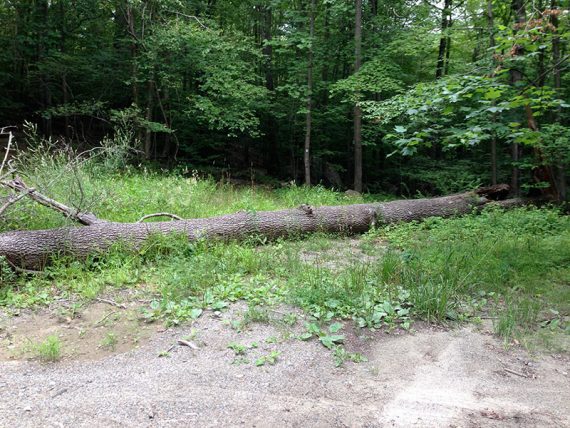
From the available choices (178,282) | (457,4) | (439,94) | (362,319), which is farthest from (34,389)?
(457,4)

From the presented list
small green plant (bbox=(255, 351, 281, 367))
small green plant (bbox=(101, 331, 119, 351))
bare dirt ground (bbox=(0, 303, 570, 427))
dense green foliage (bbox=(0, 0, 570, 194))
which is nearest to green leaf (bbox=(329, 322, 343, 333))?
bare dirt ground (bbox=(0, 303, 570, 427))

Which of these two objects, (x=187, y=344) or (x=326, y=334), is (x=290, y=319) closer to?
(x=326, y=334)

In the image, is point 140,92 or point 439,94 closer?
point 439,94

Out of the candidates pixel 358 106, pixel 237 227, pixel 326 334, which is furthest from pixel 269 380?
pixel 358 106

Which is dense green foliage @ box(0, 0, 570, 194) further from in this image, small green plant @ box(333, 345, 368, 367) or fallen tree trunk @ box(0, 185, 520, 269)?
small green plant @ box(333, 345, 368, 367)

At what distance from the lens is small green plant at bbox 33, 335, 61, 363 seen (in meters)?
3.41

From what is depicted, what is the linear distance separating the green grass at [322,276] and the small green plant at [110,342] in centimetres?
41

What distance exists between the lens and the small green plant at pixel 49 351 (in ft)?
11.2

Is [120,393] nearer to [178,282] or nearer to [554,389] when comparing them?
[178,282]

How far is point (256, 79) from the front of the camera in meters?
14.9

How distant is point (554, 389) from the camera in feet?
10.4

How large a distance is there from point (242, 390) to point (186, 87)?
13.9 metres

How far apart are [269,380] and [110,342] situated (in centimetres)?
159

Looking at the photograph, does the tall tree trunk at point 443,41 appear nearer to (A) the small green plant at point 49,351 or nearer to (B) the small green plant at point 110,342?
(B) the small green plant at point 110,342
